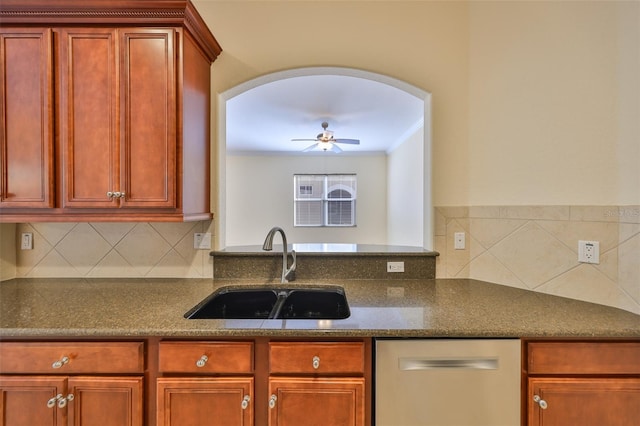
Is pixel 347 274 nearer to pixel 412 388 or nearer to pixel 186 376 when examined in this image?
pixel 412 388

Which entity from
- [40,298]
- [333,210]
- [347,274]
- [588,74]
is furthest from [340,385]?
[333,210]

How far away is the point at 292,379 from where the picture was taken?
1097 mm

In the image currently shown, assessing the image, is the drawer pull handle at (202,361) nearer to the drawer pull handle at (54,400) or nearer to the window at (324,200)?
the drawer pull handle at (54,400)

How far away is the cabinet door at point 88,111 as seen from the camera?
1.40m

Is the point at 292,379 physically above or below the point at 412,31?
below

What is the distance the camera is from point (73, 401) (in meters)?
1.10

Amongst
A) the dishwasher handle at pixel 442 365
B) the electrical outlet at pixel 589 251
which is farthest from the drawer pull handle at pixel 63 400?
the electrical outlet at pixel 589 251

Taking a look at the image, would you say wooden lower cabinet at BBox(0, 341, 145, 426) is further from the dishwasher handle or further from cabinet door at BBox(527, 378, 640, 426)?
cabinet door at BBox(527, 378, 640, 426)

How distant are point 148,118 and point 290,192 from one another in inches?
196

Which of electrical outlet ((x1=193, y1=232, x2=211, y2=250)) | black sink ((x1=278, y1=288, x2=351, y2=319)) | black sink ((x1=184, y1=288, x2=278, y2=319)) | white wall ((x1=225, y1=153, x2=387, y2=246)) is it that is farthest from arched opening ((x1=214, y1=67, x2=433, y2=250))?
electrical outlet ((x1=193, y1=232, x2=211, y2=250))

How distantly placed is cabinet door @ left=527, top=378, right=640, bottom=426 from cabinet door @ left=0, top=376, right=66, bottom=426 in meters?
1.80

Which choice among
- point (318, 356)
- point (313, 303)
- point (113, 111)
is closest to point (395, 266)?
point (313, 303)

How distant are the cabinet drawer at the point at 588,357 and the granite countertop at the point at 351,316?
0.05m

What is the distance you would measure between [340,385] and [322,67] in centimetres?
173
